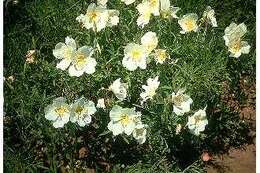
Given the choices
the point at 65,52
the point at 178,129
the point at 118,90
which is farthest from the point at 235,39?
the point at 65,52

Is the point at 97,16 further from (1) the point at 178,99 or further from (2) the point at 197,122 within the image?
(2) the point at 197,122

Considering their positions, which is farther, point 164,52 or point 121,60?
point 121,60

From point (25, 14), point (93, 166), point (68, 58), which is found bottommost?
point (93, 166)

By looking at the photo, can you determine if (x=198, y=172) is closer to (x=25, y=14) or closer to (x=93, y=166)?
(x=93, y=166)

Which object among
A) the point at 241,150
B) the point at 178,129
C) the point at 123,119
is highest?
the point at 123,119

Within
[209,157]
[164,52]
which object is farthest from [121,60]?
[209,157]

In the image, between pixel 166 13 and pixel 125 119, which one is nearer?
pixel 125 119
